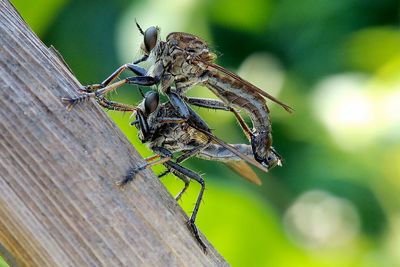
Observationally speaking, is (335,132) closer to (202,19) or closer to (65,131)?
(202,19)

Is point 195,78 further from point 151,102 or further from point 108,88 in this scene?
point 108,88

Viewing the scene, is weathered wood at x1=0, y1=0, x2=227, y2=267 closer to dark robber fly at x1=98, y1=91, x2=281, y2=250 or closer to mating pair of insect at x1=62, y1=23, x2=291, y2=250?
mating pair of insect at x1=62, y1=23, x2=291, y2=250

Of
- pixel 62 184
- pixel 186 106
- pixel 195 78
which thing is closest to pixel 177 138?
pixel 186 106

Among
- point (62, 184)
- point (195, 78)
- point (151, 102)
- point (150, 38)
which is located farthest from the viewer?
point (195, 78)

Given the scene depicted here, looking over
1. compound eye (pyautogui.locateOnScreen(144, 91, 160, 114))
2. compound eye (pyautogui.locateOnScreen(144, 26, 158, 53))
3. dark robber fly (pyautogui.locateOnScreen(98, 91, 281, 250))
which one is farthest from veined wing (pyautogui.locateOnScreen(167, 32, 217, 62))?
compound eye (pyautogui.locateOnScreen(144, 91, 160, 114))

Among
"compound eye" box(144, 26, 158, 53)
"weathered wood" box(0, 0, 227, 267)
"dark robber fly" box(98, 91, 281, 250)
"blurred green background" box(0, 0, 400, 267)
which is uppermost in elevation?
"weathered wood" box(0, 0, 227, 267)

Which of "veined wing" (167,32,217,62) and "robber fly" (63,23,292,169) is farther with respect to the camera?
"veined wing" (167,32,217,62)

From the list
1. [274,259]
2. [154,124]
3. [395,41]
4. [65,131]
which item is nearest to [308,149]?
[395,41]
